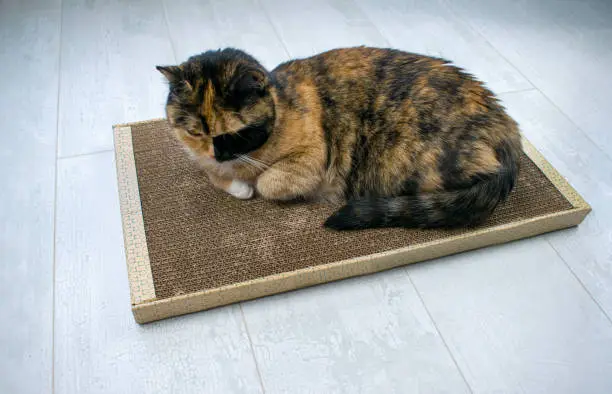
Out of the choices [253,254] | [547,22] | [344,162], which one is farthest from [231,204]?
[547,22]

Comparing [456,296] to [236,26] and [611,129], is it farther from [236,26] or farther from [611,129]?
[236,26]

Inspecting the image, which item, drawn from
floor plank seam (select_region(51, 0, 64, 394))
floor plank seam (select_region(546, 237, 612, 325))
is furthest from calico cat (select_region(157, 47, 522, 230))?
floor plank seam (select_region(51, 0, 64, 394))

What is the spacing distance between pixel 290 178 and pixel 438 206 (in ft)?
1.36

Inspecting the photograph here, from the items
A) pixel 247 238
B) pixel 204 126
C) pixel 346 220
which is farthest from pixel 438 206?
pixel 204 126

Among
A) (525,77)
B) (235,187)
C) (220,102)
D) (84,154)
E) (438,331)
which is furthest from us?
(525,77)

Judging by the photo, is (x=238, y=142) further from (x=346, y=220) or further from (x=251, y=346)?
(x=251, y=346)

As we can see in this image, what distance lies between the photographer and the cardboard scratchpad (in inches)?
54.2

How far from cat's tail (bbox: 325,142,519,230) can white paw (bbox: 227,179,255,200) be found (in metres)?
0.28

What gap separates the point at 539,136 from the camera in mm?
1957

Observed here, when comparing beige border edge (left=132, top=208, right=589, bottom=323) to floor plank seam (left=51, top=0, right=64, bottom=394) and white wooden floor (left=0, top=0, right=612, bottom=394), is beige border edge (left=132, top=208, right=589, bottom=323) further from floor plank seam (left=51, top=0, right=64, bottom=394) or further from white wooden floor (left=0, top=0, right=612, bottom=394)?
floor plank seam (left=51, top=0, right=64, bottom=394)

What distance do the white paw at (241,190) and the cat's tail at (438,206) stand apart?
279 mm

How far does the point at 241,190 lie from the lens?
158 centimetres

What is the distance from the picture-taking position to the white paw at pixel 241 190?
5.18ft

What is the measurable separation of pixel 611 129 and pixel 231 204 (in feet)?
4.69
